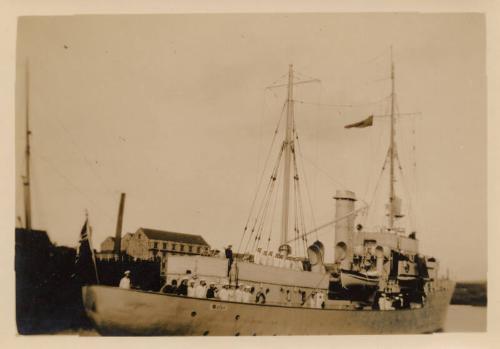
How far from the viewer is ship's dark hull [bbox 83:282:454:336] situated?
5.26m

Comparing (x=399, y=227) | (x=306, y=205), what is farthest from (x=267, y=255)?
(x=399, y=227)

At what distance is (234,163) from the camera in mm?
5648

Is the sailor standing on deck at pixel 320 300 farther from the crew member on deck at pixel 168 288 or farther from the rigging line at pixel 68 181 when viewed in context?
the rigging line at pixel 68 181

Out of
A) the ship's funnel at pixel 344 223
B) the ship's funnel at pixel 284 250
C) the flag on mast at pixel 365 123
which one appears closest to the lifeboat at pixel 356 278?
the ship's funnel at pixel 344 223

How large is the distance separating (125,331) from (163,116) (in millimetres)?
1903

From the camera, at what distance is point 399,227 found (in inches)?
237

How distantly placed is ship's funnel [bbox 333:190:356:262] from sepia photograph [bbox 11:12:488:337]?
0.02 m

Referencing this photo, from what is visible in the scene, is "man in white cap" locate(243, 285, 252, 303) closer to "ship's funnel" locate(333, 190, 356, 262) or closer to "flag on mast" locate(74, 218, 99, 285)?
"ship's funnel" locate(333, 190, 356, 262)

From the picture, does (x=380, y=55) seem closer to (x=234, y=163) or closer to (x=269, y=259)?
(x=234, y=163)

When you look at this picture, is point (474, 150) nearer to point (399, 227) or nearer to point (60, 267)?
point (399, 227)

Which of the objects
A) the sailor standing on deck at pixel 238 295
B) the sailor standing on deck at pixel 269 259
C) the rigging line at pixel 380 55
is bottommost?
the sailor standing on deck at pixel 238 295

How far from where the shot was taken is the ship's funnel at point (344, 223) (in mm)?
5855

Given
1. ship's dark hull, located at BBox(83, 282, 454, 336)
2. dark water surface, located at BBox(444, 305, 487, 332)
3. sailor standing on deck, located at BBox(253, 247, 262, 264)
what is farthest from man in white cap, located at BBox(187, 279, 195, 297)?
dark water surface, located at BBox(444, 305, 487, 332)

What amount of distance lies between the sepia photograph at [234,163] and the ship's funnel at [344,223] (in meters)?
0.02
